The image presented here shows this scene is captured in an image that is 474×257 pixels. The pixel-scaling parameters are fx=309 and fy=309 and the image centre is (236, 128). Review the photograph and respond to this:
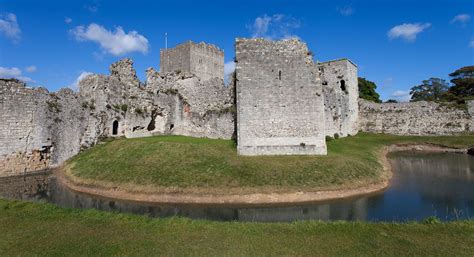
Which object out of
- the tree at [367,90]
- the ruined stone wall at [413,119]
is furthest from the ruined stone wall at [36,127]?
the tree at [367,90]

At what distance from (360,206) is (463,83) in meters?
63.2

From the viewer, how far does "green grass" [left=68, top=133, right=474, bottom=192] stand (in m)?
16.7

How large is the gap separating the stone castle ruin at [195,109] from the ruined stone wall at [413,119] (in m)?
0.78

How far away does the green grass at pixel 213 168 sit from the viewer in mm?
16672

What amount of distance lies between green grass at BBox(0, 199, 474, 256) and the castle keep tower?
97.7 feet

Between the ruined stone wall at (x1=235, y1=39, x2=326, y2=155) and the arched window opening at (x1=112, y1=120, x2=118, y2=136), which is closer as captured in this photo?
the ruined stone wall at (x1=235, y1=39, x2=326, y2=155)

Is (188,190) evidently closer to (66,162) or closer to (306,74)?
(306,74)

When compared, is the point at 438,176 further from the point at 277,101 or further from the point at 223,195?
the point at 223,195

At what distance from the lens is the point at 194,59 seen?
1574 inches

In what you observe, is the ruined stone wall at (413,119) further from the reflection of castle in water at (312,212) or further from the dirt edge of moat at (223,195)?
the reflection of castle in water at (312,212)

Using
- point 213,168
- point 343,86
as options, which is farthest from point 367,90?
point 213,168

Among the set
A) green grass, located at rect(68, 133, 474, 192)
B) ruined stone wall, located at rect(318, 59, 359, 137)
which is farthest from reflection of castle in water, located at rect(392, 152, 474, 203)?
ruined stone wall, located at rect(318, 59, 359, 137)

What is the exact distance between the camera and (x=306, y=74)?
20938 mm

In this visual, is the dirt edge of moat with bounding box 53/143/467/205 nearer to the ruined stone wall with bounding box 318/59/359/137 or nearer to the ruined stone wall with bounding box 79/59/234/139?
the ruined stone wall with bounding box 79/59/234/139
